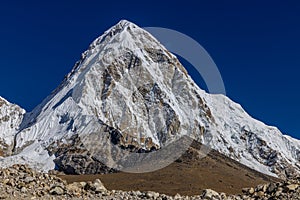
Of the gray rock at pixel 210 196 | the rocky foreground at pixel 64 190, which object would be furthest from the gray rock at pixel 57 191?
the gray rock at pixel 210 196

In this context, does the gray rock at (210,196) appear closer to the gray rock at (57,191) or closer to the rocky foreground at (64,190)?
the rocky foreground at (64,190)

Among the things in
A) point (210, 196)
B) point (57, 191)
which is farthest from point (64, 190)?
point (210, 196)

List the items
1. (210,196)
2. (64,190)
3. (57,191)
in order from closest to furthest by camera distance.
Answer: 1. (57,191)
2. (64,190)
3. (210,196)

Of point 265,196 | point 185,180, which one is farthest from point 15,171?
point 185,180

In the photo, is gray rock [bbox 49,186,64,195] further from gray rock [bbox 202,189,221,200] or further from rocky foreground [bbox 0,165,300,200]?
gray rock [bbox 202,189,221,200]

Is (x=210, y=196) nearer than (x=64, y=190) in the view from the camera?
No

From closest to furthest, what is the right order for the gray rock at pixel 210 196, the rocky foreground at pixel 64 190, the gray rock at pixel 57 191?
the rocky foreground at pixel 64 190 < the gray rock at pixel 57 191 < the gray rock at pixel 210 196

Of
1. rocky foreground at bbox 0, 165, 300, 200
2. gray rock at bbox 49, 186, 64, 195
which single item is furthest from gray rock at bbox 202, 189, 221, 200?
gray rock at bbox 49, 186, 64, 195

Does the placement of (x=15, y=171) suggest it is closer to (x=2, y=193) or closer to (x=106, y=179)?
(x=2, y=193)

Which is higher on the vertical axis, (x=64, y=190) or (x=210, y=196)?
(x=210, y=196)

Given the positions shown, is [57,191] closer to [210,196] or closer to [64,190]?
[64,190]

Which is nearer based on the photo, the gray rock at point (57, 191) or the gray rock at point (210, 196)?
the gray rock at point (57, 191)
